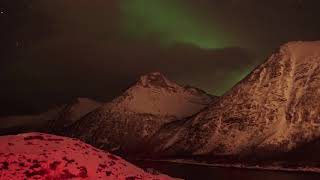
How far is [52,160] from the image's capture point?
4072cm

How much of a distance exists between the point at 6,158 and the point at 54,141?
5.74 m

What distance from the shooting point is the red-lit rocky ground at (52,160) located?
128ft

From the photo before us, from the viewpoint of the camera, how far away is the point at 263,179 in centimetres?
13038

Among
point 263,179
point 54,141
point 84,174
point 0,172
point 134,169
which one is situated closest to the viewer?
point 0,172

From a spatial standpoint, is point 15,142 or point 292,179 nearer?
point 15,142

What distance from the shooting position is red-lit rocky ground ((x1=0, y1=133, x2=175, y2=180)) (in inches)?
1537

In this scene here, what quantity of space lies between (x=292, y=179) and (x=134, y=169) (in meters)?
94.9

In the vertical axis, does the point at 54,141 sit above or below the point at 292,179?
above

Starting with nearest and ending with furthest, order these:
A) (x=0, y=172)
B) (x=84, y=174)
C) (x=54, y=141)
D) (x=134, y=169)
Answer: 1. (x=0, y=172)
2. (x=84, y=174)
3. (x=54, y=141)
4. (x=134, y=169)

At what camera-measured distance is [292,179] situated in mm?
136000

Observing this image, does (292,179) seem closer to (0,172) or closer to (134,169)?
(134,169)

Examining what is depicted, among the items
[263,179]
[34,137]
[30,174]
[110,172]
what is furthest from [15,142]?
[263,179]

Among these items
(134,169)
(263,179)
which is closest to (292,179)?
(263,179)

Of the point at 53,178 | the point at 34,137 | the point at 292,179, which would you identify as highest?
the point at 34,137
